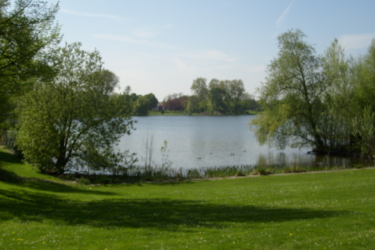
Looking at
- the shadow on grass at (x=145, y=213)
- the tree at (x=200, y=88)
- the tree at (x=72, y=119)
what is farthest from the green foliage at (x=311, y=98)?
the tree at (x=200, y=88)

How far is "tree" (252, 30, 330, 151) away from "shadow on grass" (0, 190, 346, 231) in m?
28.4

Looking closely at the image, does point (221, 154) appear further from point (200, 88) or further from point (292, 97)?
point (200, 88)

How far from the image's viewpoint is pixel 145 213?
37.1 ft

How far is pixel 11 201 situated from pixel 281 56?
34760mm

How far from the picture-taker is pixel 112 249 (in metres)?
7.32

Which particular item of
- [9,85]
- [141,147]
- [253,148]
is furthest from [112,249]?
[253,148]

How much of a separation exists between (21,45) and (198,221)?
9774 millimetres

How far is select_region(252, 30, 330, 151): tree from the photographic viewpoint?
1572 inches

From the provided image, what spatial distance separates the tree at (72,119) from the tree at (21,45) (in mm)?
10258

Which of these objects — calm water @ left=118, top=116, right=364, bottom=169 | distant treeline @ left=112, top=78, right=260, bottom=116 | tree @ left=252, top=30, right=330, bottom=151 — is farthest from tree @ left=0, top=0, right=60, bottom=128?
distant treeline @ left=112, top=78, right=260, bottom=116

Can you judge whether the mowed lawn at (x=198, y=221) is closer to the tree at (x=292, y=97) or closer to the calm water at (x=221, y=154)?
the calm water at (x=221, y=154)

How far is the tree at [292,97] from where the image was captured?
39.9 meters

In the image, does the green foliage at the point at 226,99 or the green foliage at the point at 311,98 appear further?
the green foliage at the point at 226,99

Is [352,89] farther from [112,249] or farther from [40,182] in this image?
[112,249]
